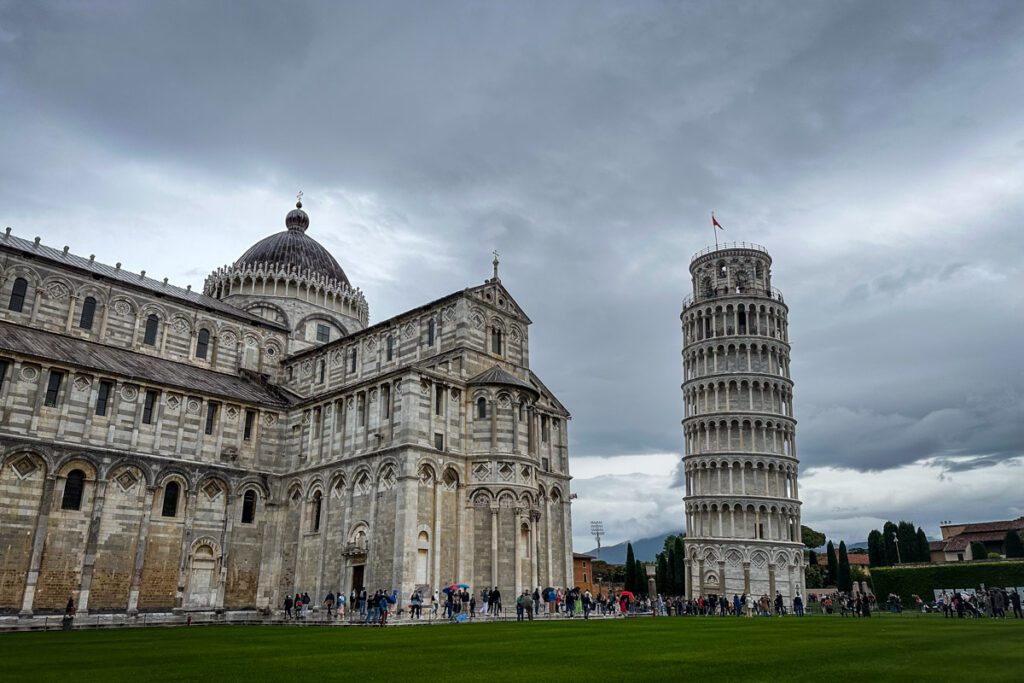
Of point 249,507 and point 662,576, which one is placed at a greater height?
point 249,507

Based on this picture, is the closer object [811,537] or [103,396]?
[103,396]

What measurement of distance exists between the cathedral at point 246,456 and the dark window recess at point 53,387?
10 centimetres

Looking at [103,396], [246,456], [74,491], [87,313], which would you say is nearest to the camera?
[74,491]

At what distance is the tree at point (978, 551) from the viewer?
82.1 metres

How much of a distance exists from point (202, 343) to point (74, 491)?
14.2 meters

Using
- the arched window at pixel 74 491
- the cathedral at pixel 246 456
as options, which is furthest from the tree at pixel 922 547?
the arched window at pixel 74 491

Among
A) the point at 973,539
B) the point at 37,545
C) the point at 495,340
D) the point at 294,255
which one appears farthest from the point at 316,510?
the point at 973,539

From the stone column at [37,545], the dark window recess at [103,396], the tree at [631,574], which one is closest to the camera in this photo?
the stone column at [37,545]

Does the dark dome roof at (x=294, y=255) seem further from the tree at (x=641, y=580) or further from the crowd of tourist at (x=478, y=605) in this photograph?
the tree at (x=641, y=580)

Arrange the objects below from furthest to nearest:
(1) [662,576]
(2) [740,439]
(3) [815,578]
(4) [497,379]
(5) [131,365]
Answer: (3) [815,578] → (1) [662,576] → (2) [740,439] → (5) [131,365] → (4) [497,379]

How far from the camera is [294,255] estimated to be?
187ft

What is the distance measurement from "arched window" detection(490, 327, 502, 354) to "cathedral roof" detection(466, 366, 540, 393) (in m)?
2.46

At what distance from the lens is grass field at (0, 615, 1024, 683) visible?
11.7 metres

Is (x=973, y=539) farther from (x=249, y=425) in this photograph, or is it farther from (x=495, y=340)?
(x=249, y=425)
